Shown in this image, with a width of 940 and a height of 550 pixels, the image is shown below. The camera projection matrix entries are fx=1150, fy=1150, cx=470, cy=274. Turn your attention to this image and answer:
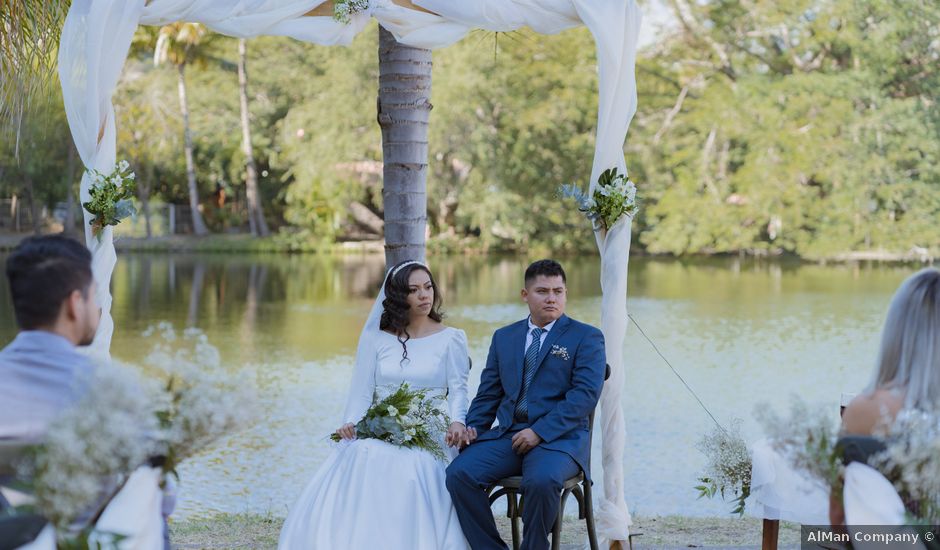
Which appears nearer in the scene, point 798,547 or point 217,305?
point 798,547

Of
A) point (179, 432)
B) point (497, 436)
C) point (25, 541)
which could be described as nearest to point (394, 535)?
point (497, 436)

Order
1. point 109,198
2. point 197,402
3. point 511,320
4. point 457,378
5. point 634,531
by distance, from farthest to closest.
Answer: point 511,320, point 634,531, point 109,198, point 457,378, point 197,402

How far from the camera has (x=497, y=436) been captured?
465cm

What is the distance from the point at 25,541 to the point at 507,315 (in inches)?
636

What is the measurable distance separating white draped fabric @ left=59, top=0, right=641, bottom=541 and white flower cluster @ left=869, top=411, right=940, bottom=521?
1.97 metres

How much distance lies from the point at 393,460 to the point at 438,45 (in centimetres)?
200

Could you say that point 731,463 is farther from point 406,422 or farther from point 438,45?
point 438,45

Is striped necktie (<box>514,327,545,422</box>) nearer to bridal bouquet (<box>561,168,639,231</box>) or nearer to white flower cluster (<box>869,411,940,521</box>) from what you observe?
bridal bouquet (<box>561,168,639,231</box>)

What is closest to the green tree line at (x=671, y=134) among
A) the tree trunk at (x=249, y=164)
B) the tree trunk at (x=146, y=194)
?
the tree trunk at (x=146, y=194)

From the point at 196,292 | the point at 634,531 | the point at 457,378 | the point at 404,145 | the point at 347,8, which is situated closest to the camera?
the point at 457,378

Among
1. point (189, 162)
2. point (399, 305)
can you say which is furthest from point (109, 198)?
point (189, 162)

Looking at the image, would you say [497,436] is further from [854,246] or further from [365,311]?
[854,246]

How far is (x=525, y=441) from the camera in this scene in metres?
4.48

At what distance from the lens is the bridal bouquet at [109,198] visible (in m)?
5.01
